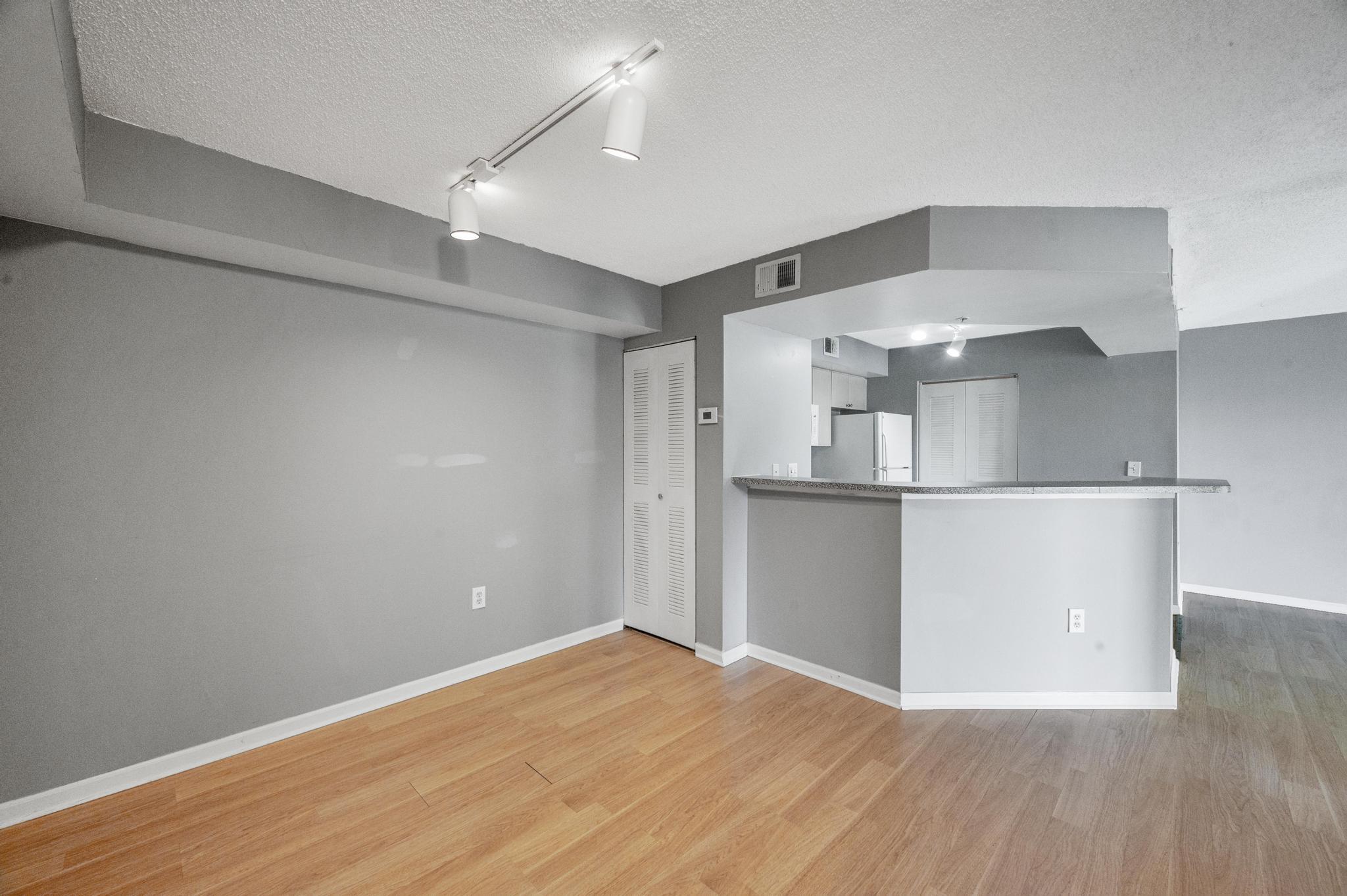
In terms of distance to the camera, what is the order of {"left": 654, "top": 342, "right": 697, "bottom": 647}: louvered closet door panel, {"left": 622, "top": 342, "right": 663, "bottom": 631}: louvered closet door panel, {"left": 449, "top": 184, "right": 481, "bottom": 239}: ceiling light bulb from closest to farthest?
{"left": 449, "top": 184, "right": 481, "bottom": 239}: ceiling light bulb < {"left": 654, "top": 342, "right": 697, "bottom": 647}: louvered closet door panel < {"left": 622, "top": 342, "right": 663, "bottom": 631}: louvered closet door panel

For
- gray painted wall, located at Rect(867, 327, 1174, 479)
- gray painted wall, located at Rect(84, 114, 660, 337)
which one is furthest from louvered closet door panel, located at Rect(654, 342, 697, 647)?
gray painted wall, located at Rect(867, 327, 1174, 479)

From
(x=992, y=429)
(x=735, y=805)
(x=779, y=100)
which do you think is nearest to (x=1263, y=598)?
(x=992, y=429)

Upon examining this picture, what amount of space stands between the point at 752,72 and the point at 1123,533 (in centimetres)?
281

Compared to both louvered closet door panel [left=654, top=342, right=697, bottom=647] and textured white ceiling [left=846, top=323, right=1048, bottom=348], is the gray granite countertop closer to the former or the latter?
louvered closet door panel [left=654, top=342, right=697, bottom=647]

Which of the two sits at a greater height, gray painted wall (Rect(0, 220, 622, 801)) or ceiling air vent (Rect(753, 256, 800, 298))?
ceiling air vent (Rect(753, 256, 800, 298))

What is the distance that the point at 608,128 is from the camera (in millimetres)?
1500

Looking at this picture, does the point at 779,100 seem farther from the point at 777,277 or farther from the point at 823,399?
the point at 823,399

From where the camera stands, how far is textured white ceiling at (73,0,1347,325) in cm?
143

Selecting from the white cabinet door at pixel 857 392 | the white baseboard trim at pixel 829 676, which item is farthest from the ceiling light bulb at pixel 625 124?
the white cabinet door at pixel 857 392

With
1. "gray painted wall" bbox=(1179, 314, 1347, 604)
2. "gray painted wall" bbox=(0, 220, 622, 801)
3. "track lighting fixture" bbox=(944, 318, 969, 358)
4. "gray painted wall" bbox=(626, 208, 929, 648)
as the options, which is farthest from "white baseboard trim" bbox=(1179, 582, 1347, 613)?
"gray painted wall" bbox=(0, 220, 622, 801)

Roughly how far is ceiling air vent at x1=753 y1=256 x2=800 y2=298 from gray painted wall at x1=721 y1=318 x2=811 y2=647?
13.1 inches

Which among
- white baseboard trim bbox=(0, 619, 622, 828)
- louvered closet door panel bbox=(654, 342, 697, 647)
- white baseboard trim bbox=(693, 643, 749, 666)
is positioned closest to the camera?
white baseboard trim bbox=(0, 619, 622, 828)

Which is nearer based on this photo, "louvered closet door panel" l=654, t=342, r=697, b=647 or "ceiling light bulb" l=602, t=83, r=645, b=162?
"ceiling light bulb" l=602, t=83, r=645, b=162

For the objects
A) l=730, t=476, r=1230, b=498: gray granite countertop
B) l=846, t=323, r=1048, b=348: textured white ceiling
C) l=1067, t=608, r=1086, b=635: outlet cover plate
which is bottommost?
l=1067, t=608, r=1086, b=635: outlet cover plate
